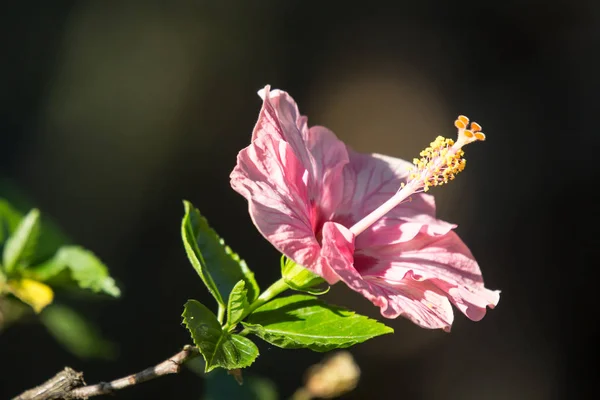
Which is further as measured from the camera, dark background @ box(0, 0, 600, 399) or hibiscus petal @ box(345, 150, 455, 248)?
dark background @ box(0, 0, 600, 399)

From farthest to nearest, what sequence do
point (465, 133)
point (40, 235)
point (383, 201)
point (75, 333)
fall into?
point (75, 333) < point (40, 235) < point (383, 201) < point (465, 133)

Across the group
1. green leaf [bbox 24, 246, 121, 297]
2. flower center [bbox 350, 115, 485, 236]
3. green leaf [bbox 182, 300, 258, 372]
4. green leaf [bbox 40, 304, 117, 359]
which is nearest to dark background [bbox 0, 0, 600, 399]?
green leaf [bbox 40, 304, 117, 359]

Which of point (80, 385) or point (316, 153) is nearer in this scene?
point (80, 385)

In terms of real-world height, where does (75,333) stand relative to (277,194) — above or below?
below

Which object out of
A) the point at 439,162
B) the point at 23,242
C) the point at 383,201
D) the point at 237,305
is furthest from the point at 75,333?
the point at 439,162

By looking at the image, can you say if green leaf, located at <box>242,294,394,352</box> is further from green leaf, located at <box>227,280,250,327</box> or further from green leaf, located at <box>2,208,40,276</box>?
green leaf, located at <box>2,208,40,276</box>

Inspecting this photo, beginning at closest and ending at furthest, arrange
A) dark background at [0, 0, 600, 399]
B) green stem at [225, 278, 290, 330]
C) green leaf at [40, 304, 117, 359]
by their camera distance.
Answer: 1. green stem at [225, 278, 290, 330]
2. green leaf at [40, 304, 117, 359]
3. dark background at [0, 0, 600, 399]

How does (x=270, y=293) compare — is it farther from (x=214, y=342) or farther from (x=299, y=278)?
(x=214, y=342)
